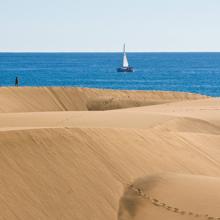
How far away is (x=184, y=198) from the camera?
16.4m

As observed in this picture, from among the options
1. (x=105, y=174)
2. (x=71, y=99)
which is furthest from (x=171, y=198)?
(x=71, y=99)

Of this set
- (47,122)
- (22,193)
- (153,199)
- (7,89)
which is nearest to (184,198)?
(153,199)

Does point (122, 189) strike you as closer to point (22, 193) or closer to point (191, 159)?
point (22, 193)

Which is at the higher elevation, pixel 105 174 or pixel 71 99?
pixel 105 174

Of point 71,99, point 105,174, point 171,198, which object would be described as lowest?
point 71,99

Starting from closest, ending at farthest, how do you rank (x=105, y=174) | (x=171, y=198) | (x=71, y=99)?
1. (x=171, y=198)
2. (x=105, y=174)
3. (x=71, y=99)

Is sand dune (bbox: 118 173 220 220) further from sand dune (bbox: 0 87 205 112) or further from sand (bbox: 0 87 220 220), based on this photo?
sand dune (bbox: 0 87 205 112)

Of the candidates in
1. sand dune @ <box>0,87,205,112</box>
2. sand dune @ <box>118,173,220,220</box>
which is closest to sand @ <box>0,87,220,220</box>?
sand dune @ <box>118,173,220,220</box>

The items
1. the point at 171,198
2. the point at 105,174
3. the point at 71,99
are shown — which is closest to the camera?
the point at 171,198

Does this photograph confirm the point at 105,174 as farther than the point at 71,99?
No

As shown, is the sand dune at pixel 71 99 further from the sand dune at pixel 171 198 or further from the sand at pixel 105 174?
the sand dune at pixel 171 198

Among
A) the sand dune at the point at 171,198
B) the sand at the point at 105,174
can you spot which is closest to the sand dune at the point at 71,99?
the sand at the point at 105,174

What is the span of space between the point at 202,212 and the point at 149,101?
28402 mm

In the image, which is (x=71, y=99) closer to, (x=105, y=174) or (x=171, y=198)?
(x=105, y=174)
